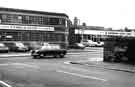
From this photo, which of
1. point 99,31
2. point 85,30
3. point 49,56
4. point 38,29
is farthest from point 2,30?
point 99,31

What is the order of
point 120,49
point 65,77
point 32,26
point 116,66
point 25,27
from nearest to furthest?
point 65,77
point 116,66
point 120,49
point 25,27
point 32,26

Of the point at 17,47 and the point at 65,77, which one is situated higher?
the point at 17,47

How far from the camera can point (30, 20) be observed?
51.4 m

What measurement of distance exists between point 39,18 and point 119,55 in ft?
101

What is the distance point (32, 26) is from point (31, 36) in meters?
1.96

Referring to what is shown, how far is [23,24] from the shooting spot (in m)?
49.7

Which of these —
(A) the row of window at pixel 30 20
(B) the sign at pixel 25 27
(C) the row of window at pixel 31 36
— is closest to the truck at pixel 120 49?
(C) the row of window at pixel 31 36

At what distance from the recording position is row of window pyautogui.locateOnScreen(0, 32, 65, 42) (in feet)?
156

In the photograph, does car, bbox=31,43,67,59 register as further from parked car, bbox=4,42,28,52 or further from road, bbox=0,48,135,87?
parked car, bbox=4,42,28,52

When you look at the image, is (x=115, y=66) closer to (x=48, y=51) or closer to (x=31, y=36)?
(x=48, y=51)

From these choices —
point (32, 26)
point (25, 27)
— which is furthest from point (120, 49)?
point (32, 26)

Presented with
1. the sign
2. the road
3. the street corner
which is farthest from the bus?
the road

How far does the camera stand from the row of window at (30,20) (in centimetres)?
4822

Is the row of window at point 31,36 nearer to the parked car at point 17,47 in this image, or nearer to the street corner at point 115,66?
the parked car at point 17,47
